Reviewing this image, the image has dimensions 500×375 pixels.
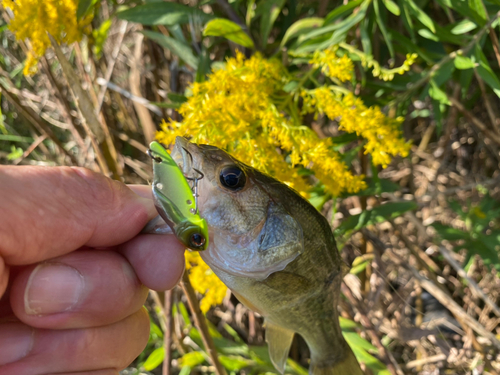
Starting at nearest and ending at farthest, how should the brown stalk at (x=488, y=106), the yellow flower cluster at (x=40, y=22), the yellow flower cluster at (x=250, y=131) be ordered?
the yellow flower cluster at (x=250, y=131)
the yellow flower cluster at (x=40, y=22)
the brown stalk at (x=488, y=106)

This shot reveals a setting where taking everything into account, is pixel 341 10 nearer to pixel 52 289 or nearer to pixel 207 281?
pixel 207 281

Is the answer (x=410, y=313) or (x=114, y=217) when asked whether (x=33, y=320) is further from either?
(x=410, y=313)

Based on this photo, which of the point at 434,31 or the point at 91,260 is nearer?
the point at 91,260

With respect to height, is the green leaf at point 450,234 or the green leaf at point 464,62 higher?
the green leaf at point 464,62

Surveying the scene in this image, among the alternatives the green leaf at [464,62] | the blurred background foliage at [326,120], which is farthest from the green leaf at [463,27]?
the green leaf at [464,62]

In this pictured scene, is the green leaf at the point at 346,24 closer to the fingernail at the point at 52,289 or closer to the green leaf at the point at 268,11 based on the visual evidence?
the green leaf at the point at 268,11

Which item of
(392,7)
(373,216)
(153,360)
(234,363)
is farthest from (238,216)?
(153,360)

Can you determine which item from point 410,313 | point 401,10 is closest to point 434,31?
point 401,10
